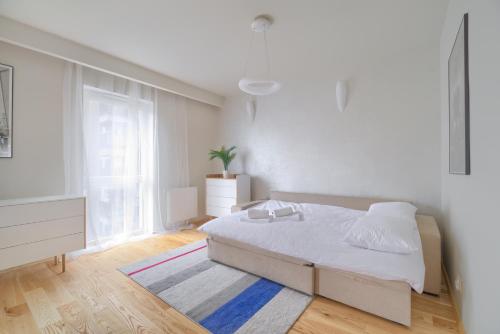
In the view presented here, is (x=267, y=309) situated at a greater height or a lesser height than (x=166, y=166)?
lesser

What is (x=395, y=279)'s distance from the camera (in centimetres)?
146

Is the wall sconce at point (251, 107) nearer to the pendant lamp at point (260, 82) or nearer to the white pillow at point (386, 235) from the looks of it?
the pendant lamp at point (260, 82)

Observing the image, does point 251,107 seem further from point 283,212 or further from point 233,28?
point 283,212

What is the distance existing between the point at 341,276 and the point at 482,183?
3.60 feet

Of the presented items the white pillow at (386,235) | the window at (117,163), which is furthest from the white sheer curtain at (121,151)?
the white pillow at (386,235)

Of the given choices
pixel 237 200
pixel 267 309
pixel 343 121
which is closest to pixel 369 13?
pixel 343 121

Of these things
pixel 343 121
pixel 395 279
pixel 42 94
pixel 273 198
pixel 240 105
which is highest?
pixel 240 105

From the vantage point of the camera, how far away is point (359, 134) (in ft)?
A: 10.1

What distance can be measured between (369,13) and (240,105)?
2.67 m

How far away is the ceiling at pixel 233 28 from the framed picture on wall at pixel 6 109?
0.56 m

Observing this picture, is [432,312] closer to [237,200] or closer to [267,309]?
[267,309]

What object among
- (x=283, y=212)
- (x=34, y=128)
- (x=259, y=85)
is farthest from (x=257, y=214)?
(x=34, y=128)

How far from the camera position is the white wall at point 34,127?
228 cm

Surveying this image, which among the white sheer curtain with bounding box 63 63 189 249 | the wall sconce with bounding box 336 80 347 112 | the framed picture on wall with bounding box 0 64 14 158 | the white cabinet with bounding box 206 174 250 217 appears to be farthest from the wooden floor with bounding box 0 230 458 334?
the wall sconce with bounding box 336 80 347 112
